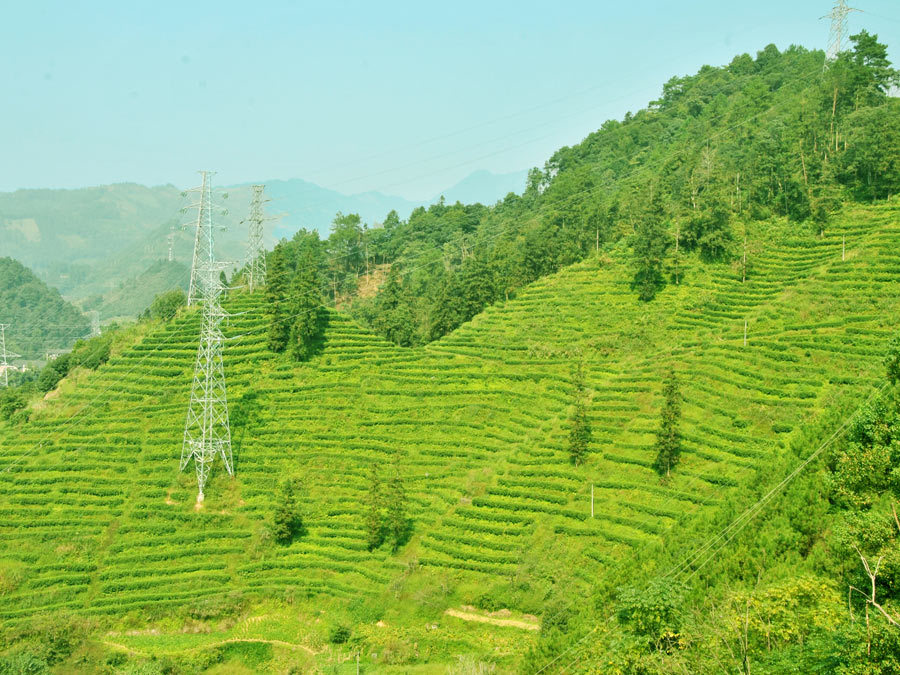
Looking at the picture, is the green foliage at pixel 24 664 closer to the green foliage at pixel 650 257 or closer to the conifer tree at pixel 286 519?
the conifer tree at pixel 286 519

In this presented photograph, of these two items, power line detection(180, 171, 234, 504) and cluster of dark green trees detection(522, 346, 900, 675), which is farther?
power line detection(180, 171, 234, 504)

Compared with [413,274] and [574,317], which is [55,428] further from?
[413,274]

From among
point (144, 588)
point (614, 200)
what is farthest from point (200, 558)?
point (614, 200)

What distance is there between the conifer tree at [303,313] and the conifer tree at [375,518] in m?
12.3

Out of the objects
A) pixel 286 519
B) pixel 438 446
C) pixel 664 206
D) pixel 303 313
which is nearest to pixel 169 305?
pixel 303 313

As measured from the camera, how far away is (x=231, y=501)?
33.2 metres

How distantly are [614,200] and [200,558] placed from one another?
40.8 meters

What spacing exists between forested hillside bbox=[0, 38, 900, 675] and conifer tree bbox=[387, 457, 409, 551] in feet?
0.52

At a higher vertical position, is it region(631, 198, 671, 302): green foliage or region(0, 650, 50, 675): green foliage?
region(631, 198, 671, 302): green foliage

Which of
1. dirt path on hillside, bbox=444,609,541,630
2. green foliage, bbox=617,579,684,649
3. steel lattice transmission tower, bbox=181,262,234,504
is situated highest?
steel lattice transmission tower, bbox=181,262,234,504

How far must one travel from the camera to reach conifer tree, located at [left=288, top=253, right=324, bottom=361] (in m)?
41.1

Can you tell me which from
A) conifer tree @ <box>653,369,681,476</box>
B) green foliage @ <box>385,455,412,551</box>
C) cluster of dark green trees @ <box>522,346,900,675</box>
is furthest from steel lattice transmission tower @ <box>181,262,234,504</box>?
conifer tree @ <box>653,369,681,476</box>

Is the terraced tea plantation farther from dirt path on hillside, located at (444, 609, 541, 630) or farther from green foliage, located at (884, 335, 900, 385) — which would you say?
green foliage, located at (884, 335, 900, 385)

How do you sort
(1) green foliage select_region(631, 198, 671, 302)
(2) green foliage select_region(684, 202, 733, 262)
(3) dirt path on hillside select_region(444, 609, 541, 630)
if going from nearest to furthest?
1. (3) dirt path on hillside select_region(444, 609, 541, 630)
2. (1) green foliage select_region(631, 198, 671, 302)
3. (2) green foliage select_region(684, 202, 733, 262)
